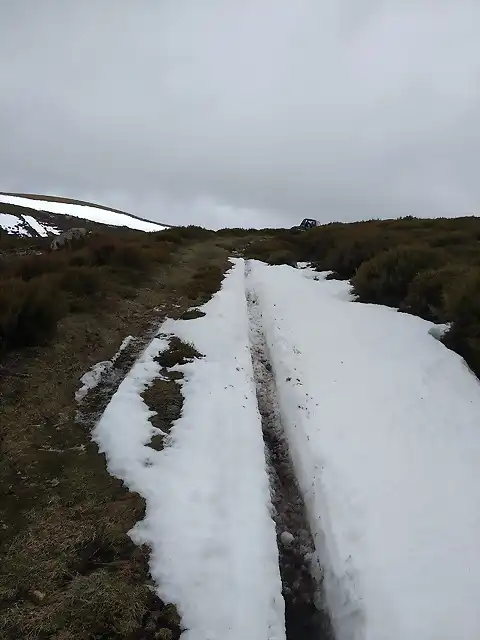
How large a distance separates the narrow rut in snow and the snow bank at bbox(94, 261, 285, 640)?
0.62ft

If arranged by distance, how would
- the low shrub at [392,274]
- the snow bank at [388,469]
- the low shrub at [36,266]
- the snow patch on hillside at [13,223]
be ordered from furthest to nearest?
the snow patch on hillside at [13,223] → the low shrub at [392,274] → the low shrub at [36,266] → the snow bank at [388,469]

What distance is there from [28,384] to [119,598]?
3.37 meters

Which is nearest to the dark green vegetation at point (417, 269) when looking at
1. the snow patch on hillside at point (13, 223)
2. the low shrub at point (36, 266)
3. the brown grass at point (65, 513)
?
the brown grass at point (65, 513)

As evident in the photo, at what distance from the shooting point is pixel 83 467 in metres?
4.55

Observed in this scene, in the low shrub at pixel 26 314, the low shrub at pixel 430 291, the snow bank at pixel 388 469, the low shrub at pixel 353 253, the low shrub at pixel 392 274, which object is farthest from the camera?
the low shrub at pixel 353 253

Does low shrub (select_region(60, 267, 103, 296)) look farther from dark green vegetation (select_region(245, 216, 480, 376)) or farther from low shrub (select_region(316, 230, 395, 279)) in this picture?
low shrub (select_region(316, 230, 395, 279))

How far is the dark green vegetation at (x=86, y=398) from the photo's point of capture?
124 inches

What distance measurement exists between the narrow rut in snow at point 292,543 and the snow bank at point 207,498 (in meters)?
0.19

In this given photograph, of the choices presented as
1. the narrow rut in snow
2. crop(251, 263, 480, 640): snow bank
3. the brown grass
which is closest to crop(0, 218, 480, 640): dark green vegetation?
the brown grass

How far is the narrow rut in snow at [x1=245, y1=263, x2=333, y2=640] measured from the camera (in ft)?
11.7

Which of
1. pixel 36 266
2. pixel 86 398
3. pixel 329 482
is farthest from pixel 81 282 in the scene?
pixel 329 482

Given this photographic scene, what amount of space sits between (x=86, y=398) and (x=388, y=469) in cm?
371

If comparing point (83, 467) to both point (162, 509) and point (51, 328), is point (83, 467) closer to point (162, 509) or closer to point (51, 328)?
point (162, 509)

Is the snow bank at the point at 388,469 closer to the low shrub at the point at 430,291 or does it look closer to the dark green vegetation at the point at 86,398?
the low shrub at the point at 430,291
